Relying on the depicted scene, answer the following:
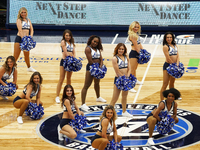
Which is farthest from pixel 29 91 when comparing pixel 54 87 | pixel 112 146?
pixel 54 87

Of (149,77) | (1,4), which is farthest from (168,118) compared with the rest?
(1,4)

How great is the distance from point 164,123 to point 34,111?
85.3 inches

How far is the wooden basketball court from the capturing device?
16.6 feet

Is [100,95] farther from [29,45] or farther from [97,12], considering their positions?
[97,12]

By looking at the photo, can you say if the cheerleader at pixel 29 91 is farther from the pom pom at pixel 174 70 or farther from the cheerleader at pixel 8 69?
the pom pom at pixel 174 70

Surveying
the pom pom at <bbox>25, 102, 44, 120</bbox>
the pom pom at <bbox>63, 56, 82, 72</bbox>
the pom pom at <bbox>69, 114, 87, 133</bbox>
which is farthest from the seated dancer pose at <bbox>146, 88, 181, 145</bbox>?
the pom pom at <bbox>63, 56, 82, 72</bbox>

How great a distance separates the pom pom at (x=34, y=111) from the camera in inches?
221

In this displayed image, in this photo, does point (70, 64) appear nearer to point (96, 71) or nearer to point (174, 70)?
point (96, 71)

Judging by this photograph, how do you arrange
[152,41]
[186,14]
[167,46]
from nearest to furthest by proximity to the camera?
[167,46] → [152,41] → [186,14]

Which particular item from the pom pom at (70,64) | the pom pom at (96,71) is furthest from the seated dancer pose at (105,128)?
the pom pom at (70,64)

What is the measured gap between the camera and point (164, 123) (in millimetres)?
4812

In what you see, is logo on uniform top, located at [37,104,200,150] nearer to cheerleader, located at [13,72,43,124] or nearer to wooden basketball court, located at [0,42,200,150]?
wooden basketball court, located at [0,42,200,150]

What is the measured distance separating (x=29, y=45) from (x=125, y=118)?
11.4 ft

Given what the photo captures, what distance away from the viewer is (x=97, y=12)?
1520cm
